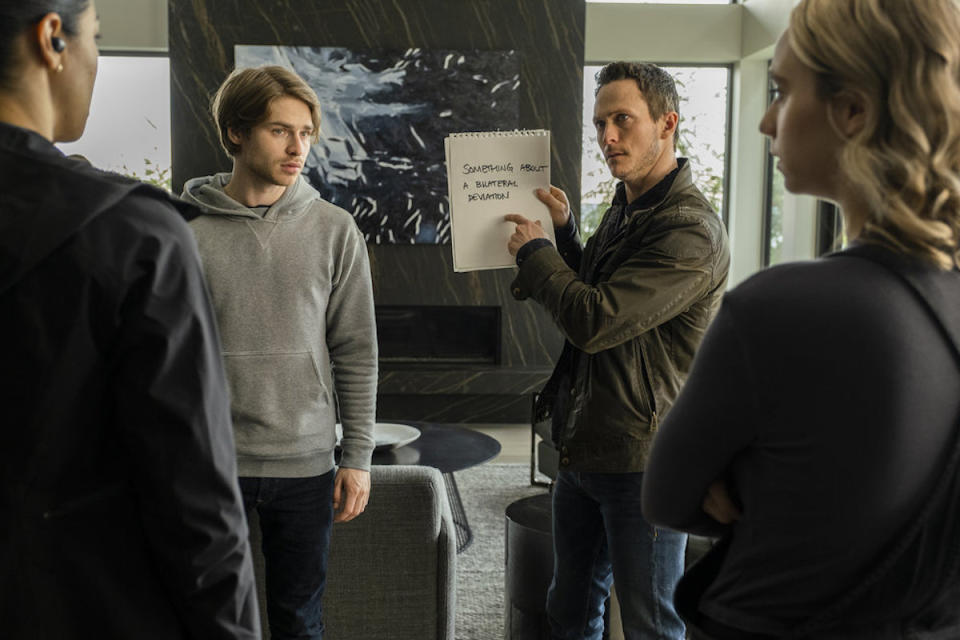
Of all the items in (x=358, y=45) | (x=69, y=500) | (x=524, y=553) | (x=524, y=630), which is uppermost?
(x=358, y=45)

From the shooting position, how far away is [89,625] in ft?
2.79

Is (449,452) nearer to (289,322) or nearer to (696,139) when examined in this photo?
(289,322)

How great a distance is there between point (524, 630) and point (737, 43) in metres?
5.05

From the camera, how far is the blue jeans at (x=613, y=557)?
159 centimetres

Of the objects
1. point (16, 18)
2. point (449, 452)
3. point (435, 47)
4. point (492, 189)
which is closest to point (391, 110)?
point (435, 47)

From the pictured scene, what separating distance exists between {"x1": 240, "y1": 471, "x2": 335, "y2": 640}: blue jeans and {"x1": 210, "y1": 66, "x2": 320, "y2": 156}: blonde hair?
0.67m

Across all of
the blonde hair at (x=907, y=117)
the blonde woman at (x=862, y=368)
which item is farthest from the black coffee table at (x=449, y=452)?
the blonde hair at (x=907, y=117)

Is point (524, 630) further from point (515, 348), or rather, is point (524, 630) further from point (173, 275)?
point (515, 348)

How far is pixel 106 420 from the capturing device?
2.82ft

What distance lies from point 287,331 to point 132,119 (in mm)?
4814

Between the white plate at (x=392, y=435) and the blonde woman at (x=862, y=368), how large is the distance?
2226 mm

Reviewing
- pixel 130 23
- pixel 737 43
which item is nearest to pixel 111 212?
pixel 130 23

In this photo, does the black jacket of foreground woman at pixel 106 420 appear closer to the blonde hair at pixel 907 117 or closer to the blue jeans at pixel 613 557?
the blonde hair at pixel 907 117

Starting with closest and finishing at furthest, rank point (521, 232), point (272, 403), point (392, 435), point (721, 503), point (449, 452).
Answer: point (721, 503), point (272, 403), point (521, 232), point (449, 452), point (392, 435)
